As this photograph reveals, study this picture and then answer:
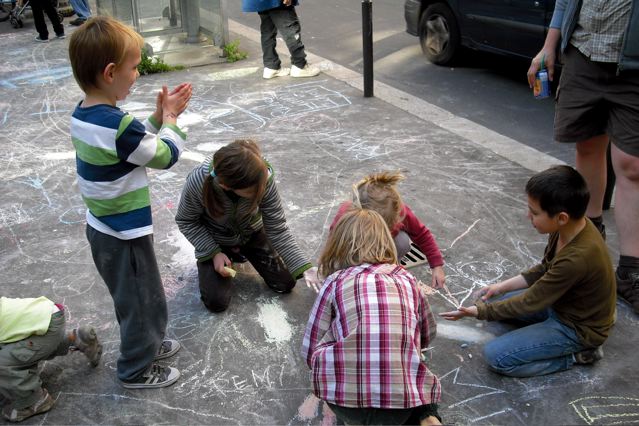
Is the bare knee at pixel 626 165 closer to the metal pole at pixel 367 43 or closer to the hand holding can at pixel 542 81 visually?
the hand holding can at pixel 542 81

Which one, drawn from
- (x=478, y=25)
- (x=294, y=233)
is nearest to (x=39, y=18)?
(x=478, y=25)

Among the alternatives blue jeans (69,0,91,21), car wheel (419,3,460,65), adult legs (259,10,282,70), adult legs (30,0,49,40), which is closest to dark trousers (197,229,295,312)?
adult legs (259,10,282,70)

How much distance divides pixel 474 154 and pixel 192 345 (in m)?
2.72

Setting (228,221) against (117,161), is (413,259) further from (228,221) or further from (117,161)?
(117,161)

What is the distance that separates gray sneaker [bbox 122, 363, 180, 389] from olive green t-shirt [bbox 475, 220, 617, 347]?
1.27 meters

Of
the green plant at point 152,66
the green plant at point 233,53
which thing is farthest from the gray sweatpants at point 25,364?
the green plant at point 233,53

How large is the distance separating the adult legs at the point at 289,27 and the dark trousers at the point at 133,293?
471 centimetres

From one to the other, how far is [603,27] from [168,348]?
96.4 inches

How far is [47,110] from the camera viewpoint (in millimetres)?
6227

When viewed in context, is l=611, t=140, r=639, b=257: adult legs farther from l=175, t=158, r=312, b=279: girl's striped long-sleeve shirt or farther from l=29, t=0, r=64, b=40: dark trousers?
l=29, t=0, r=64, b=40: dark trousers

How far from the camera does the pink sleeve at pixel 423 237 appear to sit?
10.0ft

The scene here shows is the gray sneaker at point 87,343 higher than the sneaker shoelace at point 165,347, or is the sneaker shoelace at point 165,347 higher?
the gray sneaker at point 87,343

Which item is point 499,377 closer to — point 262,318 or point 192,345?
point 262,318

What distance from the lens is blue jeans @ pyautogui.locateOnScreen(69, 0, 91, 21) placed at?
10341 mm
